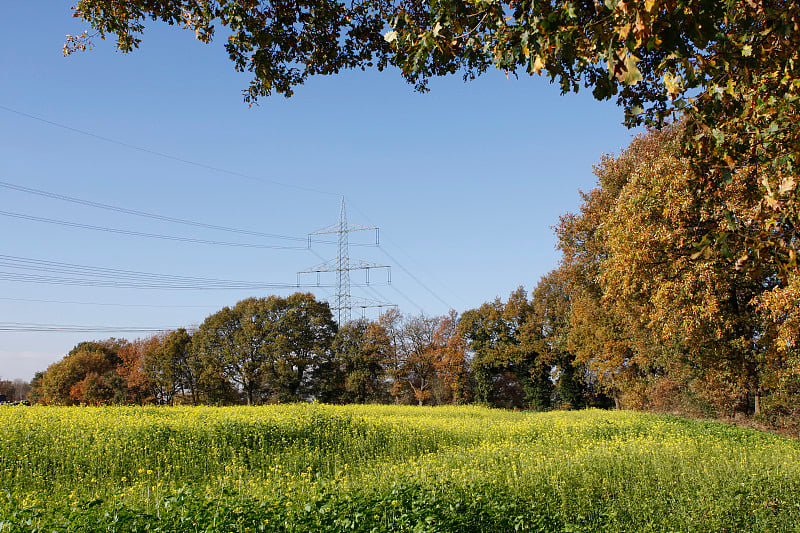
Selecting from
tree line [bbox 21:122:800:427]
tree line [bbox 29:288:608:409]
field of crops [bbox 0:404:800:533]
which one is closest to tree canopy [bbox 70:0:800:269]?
field of crops [bbox 0:404:800:533]

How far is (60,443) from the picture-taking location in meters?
10.2

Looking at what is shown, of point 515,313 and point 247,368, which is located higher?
point 515,313

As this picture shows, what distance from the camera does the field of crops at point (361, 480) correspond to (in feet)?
17.6

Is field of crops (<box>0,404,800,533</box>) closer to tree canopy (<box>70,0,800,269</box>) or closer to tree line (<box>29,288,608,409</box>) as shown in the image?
tree canopy (<box>70,0,800,269</box>)

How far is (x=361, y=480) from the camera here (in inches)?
A: 308

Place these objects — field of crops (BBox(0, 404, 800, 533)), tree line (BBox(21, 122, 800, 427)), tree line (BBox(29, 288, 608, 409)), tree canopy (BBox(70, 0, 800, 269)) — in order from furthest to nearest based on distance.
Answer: tree line (BBox(29, 288, 608, 409)) → tree line (BBox(21, 122, 800, 427)) → field of crops (BBox(0, 404, 800, 533)) → tree canopy (BBox(70, 0, 800, 269))

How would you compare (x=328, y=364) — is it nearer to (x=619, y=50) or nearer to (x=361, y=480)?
(x=361, y=480)

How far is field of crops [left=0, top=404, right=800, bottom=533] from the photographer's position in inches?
211

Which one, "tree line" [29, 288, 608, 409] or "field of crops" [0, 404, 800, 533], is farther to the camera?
"tree line" [29, 288, 608, 409]

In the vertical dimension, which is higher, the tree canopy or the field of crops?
the tree canopy

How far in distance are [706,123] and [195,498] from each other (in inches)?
265

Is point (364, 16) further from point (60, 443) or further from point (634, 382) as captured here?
point (634, 382)

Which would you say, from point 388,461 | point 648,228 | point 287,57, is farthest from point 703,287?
point 287,57

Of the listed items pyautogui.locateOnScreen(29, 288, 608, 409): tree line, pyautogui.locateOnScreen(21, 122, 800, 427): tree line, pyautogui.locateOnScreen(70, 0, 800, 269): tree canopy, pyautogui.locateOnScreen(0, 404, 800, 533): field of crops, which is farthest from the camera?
pyautogui.locateOnScreen(29, 288, 608, 409): tree line
